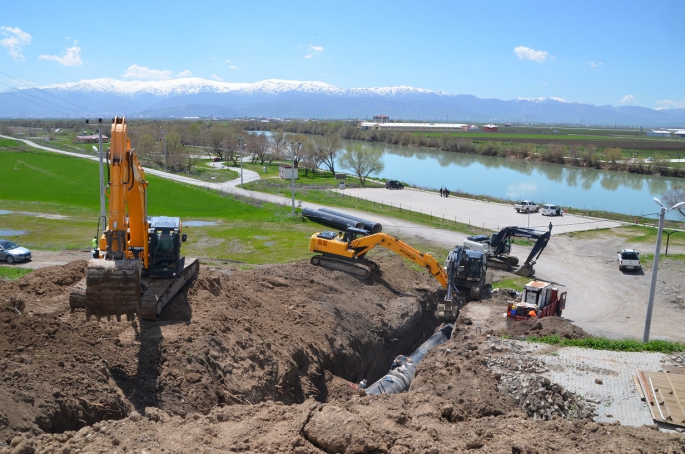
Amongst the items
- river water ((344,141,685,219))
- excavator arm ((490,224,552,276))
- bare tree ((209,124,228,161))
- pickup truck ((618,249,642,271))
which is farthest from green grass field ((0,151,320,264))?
river water ((344,141,685,219))

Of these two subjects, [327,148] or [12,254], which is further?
[327,148]

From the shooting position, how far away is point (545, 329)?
816 inches

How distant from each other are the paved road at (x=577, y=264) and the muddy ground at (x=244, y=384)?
6.44m

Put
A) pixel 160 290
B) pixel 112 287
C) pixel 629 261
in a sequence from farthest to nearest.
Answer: pixel 629 261 → pixel 160 290 → pixel 112 287

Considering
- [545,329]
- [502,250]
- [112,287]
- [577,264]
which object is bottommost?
[577,264]

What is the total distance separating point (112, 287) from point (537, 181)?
88714mm

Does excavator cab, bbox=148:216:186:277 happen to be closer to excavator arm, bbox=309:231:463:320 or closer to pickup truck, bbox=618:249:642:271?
excavator arm, bbox=309:231:463:320

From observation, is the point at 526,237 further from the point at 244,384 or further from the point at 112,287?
the point at 112,287

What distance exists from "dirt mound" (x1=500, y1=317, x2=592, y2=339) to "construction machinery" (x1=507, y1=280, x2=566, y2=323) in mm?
1046

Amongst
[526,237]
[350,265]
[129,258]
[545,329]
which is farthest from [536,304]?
[129,258]

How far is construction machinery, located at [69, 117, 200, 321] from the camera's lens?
13680 mm

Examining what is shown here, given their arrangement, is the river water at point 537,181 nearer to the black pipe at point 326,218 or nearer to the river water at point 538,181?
the river water at point 538,181

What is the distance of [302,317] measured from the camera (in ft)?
70.3

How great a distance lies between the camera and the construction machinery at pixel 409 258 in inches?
1073
